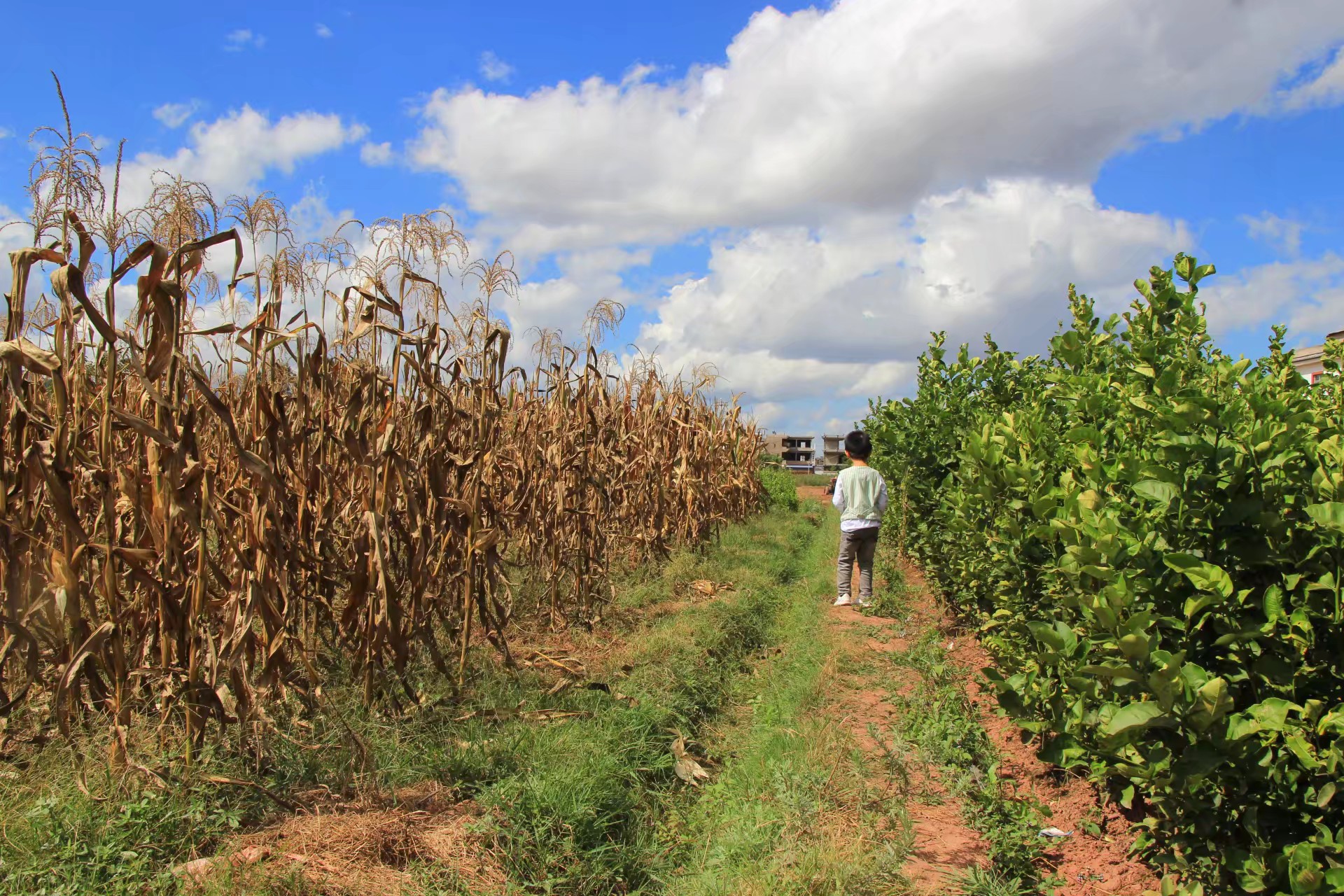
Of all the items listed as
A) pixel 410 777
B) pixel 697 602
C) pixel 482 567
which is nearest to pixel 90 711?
pixel 410 777

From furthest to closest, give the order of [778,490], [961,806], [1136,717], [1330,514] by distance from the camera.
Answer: [778,490], [961,806], [1136,717], [1330,514]

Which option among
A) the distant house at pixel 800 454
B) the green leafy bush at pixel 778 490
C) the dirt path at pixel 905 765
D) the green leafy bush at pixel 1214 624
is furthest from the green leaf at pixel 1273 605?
the distant house at pixel 800 454

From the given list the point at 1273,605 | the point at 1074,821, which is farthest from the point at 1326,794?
the point at 1074,821

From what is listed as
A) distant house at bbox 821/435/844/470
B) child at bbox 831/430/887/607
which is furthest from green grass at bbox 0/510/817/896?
distant house at bbox 821/435/844/470

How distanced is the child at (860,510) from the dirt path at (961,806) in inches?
76.9

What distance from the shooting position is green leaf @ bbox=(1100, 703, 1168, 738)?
210 cm

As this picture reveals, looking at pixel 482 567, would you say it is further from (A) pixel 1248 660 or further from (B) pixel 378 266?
(A) pixel 1248 660

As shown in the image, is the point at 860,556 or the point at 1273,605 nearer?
the point at 1273,605

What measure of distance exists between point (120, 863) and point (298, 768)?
83 cm

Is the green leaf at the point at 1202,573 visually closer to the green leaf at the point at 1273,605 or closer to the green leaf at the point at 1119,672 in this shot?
the green leaf at the point at 1273,605

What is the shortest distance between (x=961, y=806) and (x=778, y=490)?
17.0 m

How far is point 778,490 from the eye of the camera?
69.3ft

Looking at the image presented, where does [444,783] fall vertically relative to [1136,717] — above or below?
below

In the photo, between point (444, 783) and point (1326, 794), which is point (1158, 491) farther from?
point (444, 783)
